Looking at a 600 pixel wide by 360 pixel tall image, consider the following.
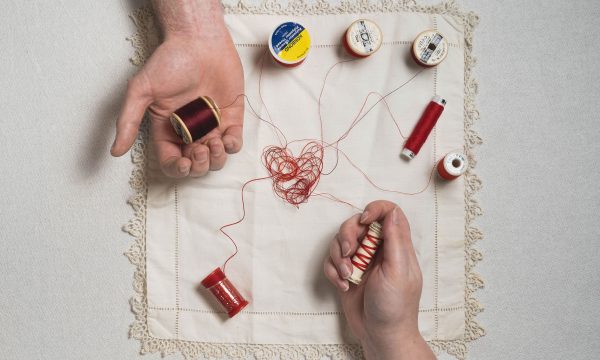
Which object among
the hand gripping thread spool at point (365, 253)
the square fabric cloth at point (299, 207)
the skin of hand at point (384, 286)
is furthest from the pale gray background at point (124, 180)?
the hand gripping thread spool at point (365, 253)

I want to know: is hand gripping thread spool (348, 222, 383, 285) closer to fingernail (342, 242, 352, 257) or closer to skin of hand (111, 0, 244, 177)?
fingernail (342, 242, 352, 257)

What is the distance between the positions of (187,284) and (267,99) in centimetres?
67

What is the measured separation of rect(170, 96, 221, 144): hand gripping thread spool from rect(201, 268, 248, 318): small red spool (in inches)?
17.4

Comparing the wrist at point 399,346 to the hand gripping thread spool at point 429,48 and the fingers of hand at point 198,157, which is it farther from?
the hand gripping thread spool at point 429,48

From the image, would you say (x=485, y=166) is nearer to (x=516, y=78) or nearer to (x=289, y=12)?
(x=516, y=78)

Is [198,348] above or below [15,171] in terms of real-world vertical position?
below

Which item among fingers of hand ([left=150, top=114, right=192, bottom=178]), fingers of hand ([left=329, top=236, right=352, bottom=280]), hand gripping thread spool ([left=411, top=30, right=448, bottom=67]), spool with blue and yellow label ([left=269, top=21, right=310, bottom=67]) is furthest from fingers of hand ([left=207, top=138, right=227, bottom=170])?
hand gripping thread spool ([left=411, top=30, right=448, bottom=67])

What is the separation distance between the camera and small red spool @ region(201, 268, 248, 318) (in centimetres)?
147

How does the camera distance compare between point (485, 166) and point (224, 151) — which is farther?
point (485, 166)

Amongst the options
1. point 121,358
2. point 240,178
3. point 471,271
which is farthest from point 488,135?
point 121,358

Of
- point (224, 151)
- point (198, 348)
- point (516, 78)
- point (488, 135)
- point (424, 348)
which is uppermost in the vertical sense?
point (516, 78)

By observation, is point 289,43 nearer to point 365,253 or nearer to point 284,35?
point 284,35

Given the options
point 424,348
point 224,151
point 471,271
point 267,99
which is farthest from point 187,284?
point 471,271

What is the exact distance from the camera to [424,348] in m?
1.45
